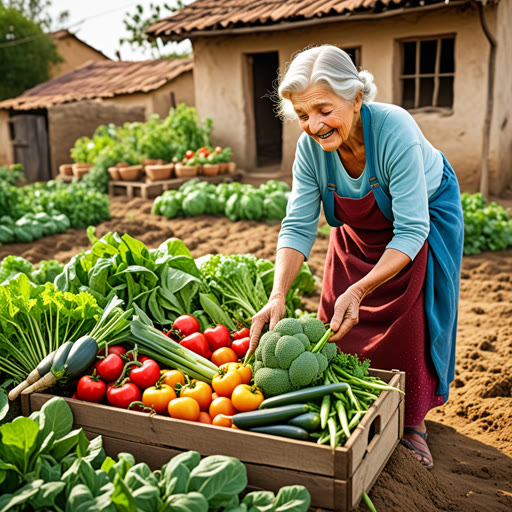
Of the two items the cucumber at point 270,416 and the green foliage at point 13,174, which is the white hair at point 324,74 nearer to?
the cucumber at point 270,416

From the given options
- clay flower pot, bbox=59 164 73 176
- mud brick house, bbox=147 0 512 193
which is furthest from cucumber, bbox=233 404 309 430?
clay flower pot, bbox=59 164 73 176

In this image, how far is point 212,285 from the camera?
3686 millimetres

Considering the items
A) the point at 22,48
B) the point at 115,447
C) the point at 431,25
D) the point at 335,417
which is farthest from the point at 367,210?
the point at 22,48

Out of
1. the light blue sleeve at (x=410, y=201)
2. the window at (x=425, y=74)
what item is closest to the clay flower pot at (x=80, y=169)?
the window at (x=425, y=74)

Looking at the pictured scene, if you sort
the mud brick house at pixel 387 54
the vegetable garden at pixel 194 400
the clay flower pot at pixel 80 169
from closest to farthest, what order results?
the vegetable garden at pixel 194 400, the mud brick house at pixel 387 54, the clay flower pot at pixel 80 169

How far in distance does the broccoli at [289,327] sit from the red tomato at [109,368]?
0.76 m

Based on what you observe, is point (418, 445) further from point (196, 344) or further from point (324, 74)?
point (324, 74)

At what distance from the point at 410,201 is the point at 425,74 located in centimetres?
771

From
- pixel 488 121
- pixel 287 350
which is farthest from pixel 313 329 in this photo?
pixel 488 121

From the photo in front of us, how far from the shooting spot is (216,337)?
3.04 metres

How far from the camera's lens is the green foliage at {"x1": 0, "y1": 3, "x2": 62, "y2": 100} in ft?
77.8

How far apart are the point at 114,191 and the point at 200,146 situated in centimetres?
181

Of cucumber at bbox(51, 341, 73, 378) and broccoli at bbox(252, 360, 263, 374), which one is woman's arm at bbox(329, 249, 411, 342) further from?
cucumber at bbox(51, 341, 73, 378)

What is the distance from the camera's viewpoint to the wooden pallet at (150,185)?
10203 mm
